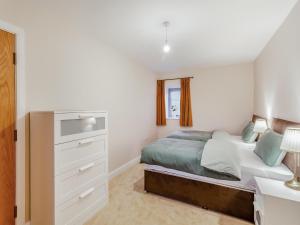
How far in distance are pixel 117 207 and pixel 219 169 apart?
1.40m

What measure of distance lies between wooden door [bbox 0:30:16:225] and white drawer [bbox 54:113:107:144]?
456mm

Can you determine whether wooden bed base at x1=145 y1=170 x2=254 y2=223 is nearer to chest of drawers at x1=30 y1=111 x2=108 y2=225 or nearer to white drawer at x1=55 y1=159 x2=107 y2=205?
white drawer at x1=55 y1=159 x2=107 y2=205

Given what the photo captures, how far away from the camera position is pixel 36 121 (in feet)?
5.27

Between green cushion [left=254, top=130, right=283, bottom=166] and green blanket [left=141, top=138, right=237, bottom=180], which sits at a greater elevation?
green cushion [left=254, top=130, right=283, bottom=166]

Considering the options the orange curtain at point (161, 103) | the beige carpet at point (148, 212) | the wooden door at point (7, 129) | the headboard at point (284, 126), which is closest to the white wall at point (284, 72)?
the headboard at point (284, 126)

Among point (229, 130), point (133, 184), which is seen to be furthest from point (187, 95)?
point (133, 184)

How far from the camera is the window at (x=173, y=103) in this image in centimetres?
498

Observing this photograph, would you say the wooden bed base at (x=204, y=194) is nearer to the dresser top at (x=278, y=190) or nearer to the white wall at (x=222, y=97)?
the dresser top at (x=278, y=190)

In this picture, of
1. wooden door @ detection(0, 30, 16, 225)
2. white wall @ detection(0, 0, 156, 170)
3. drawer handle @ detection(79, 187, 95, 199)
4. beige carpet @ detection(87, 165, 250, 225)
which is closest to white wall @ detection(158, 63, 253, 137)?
white wall @ detection(0, 0, 156, 170)

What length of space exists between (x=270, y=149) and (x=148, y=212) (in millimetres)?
1710

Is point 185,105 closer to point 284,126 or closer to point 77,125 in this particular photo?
point 284,126

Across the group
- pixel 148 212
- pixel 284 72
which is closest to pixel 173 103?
pixel 284 72

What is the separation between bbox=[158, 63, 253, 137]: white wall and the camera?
13.2 ft

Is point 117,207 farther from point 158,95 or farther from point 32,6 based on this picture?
point 158,95
